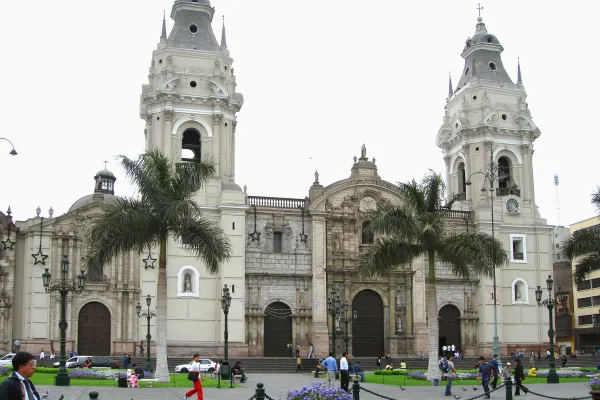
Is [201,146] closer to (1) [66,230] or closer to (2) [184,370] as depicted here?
(1) [66,230]

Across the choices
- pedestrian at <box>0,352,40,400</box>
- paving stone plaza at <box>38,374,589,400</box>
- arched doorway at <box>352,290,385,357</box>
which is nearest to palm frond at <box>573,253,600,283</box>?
paving stone plaza at <box>38,374,589,400</box>

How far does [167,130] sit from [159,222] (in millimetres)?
20276

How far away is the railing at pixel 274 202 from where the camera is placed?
176 feet

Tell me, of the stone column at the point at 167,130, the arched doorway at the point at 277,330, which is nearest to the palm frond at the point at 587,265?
the arched doorway at the point at 277,330

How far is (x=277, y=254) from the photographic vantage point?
53.1 metres

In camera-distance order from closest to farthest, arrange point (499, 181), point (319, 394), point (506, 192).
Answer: point (319, 394) < point (506, 192) < point (499, 181)

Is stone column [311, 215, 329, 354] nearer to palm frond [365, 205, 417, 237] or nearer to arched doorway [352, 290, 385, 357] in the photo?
arched doorway [352, 290, 385, 357]

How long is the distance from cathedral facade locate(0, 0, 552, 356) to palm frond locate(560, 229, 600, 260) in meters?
9.09

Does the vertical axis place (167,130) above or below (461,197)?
above

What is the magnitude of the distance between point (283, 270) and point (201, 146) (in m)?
9.74

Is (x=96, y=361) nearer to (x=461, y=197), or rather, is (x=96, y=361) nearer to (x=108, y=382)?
(x=108, y=382)

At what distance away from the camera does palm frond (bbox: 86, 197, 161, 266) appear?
106 feet

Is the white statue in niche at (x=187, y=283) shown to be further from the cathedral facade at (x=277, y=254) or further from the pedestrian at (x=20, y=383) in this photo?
the pedestrian at (x=20, y=383)

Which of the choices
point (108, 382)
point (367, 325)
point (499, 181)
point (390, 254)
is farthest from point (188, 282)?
point (499, 181)
